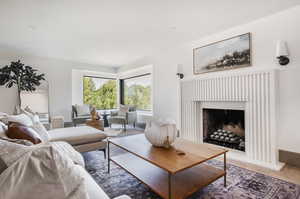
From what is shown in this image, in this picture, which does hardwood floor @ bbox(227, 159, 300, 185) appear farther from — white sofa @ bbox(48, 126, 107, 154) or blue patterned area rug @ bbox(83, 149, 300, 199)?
white sofa @ bbox(48, 126, 107, 154)

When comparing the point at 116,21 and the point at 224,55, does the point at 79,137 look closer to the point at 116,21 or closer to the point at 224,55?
the point at 116,21

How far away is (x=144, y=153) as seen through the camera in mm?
1733

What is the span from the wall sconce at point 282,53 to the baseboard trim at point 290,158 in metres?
1.33

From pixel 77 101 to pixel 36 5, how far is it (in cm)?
377

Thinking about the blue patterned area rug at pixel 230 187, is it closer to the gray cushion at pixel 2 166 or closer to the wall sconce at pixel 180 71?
the gray cushion at pixel 2 166

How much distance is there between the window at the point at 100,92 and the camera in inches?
235

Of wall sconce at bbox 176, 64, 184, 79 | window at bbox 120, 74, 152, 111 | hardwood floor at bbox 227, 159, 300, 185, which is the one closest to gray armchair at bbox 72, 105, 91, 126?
window at bbox 120, 74, 152, 111

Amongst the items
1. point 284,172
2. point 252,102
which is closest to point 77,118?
point 252,102

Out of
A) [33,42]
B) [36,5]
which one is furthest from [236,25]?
[33,42]

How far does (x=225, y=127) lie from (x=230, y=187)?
171 centimetres

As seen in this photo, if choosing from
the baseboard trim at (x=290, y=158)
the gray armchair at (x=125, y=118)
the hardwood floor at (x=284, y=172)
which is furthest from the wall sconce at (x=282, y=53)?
the gray armchair at (x=125, y=118)

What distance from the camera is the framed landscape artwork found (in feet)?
9.15

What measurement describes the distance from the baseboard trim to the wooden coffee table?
1327 millimetres

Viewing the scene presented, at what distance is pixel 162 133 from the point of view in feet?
6.11
